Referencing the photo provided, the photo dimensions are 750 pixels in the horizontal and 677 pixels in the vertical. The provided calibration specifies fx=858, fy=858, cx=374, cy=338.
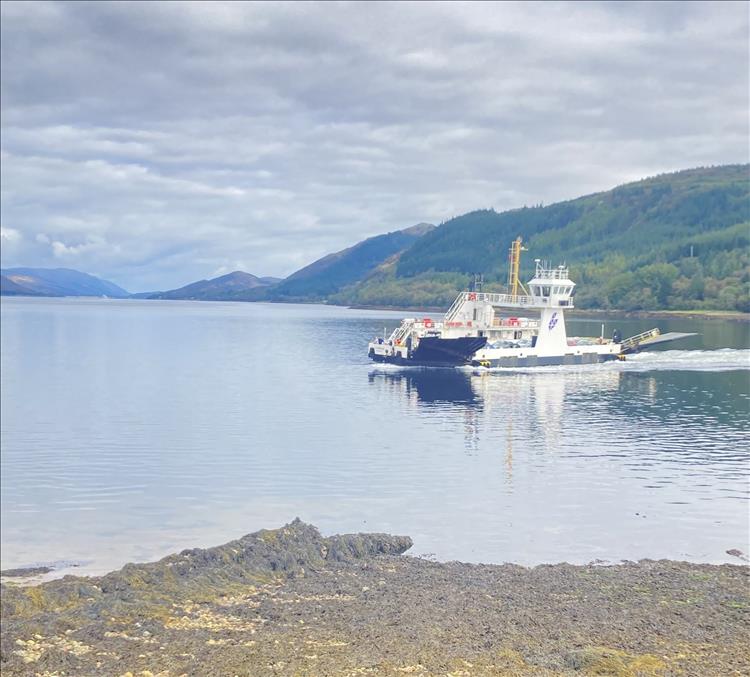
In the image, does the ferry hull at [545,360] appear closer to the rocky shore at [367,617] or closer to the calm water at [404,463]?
the calm water at [404,463]

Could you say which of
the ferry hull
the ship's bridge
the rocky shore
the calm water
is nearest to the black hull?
the ferry hull

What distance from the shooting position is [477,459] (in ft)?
118

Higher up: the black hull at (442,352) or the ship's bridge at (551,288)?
the ship's bridge at (551,288)

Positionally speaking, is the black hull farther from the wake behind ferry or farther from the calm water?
the calm water

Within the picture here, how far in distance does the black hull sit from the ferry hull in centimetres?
241

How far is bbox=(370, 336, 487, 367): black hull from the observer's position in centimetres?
7994

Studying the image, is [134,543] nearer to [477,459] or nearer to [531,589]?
[531,589]

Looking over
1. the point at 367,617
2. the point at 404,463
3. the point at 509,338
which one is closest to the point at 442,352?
the point at 509,338

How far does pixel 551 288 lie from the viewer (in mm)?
78375

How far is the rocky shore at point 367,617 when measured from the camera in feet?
44.6

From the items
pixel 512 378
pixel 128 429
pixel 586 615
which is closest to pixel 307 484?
pixel 586 615

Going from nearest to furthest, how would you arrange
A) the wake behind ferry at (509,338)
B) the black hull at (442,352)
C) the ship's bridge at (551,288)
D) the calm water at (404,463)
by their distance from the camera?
1. the calm water at (404,463)
2. the ship's bridge at (551,288)
3. the wake behind ferry at (509,338)
4. the black hull at (442,352)

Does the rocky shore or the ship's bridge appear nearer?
the rocky shore

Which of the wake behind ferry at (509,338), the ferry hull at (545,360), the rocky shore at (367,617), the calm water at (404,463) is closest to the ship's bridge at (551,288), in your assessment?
the wake behind ferry at (509,338)
